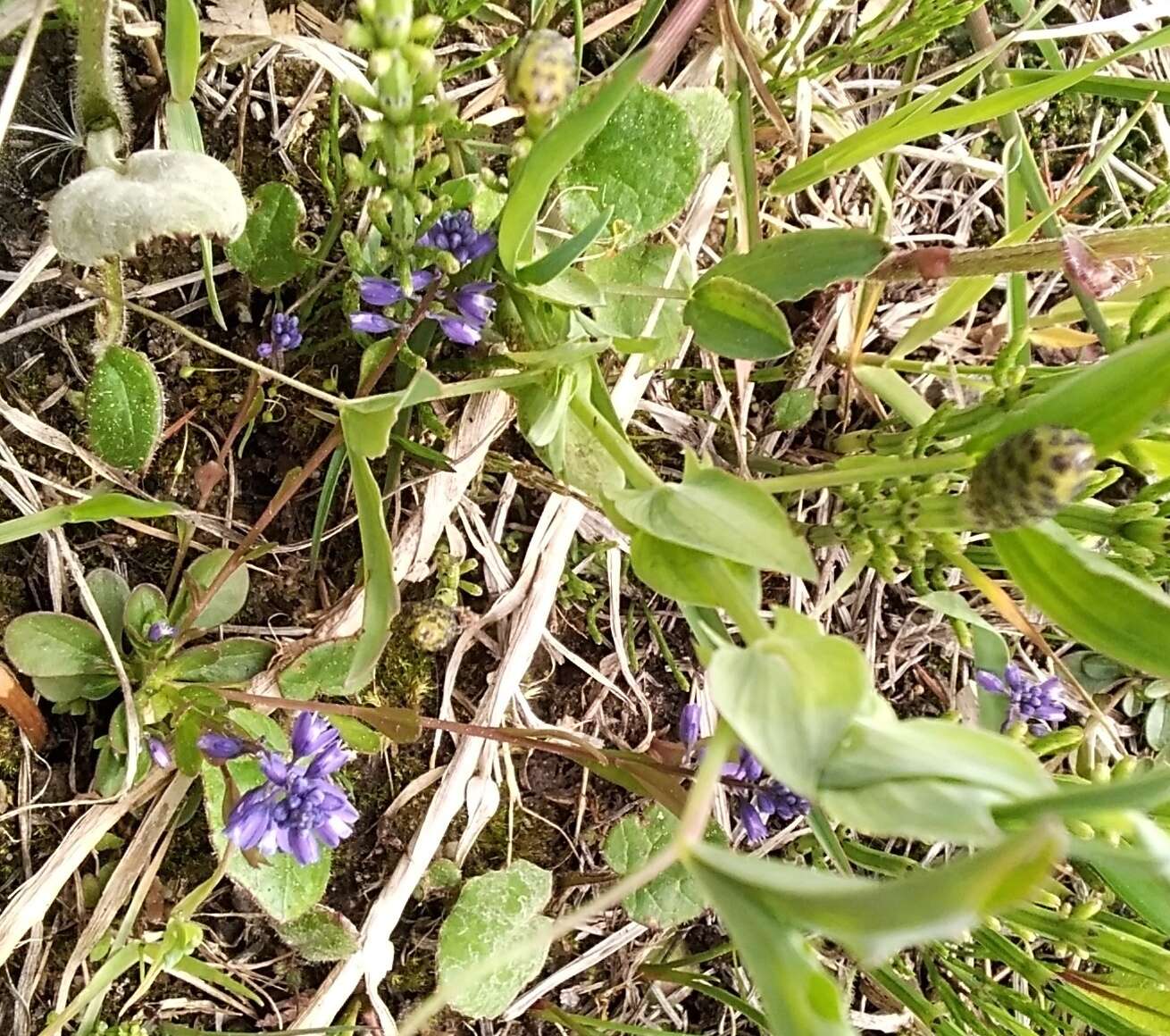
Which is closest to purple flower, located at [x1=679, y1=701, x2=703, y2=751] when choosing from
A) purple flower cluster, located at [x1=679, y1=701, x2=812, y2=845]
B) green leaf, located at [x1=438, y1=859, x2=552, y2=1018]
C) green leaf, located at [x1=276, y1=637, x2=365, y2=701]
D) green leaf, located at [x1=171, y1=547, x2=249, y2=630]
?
purple flower cluster, located at [x1=679, y1=701, x2=812, y2=845]

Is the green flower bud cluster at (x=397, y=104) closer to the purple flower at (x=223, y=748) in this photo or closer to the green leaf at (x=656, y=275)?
the green leaf at (x=656, y=275)

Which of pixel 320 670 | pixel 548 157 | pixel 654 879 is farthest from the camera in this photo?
pixel 654 879

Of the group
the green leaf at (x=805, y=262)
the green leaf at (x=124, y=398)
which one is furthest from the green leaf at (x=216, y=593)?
the green leaf at (x=805, y=262)

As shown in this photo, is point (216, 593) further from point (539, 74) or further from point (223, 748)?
point (539, 74)

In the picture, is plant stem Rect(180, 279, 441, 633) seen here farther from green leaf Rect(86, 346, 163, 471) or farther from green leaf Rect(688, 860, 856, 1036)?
green leaf Rect(688, 860, 856, 1036)

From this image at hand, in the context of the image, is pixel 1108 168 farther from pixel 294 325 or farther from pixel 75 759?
pixel 75 759

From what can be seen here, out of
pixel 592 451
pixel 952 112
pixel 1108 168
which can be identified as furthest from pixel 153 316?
pixel 1108 168

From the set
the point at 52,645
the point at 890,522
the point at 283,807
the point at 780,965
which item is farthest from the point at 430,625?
the point at 780,965
